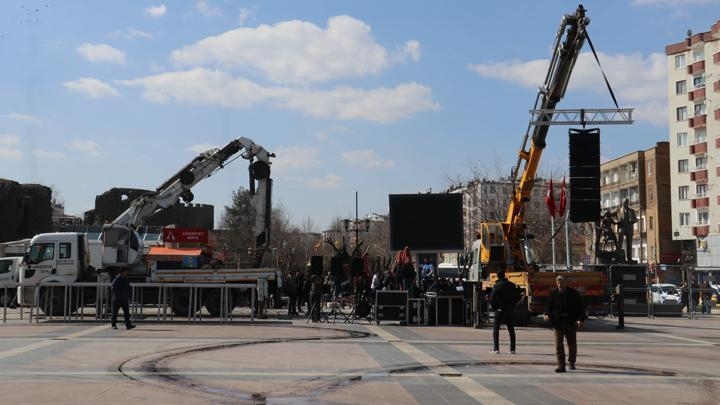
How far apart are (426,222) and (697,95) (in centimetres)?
5424

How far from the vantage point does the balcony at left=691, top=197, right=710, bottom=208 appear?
230ft

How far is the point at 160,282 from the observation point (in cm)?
2639

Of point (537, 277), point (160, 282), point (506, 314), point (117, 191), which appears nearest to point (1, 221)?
point (117, 191)

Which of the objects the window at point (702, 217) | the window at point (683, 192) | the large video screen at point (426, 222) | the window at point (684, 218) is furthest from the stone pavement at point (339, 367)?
the window at point (683, 192)

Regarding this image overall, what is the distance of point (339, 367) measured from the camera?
13.6 meters

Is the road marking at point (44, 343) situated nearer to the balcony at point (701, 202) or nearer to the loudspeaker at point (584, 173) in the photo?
the loudspeaker at point (584, 173)

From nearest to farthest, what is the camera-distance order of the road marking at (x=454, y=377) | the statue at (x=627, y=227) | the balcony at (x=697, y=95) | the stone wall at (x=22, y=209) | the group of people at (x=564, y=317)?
the road marking at (x=454, y=377)
the group of people at (x=564, y=317)
the statue at (x=627, y=227)
the stone wall at (x=22, y=209)
the balcony at (x=697, y=95)

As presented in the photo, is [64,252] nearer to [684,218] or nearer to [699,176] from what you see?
[699,176]

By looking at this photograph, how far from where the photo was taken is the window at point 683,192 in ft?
242

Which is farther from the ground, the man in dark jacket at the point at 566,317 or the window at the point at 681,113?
the window at the point at 681,113

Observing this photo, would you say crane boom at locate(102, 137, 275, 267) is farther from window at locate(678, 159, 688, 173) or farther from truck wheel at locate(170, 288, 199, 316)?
window at locate(678, 159, 688, 173)

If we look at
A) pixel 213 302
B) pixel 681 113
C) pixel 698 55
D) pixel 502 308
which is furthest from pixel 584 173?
pixel 681 113

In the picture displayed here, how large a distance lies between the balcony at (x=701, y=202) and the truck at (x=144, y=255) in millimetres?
52739

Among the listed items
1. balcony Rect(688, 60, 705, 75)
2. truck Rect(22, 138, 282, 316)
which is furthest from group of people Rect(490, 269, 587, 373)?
balcony Rect(688, 60, 705, 75)
